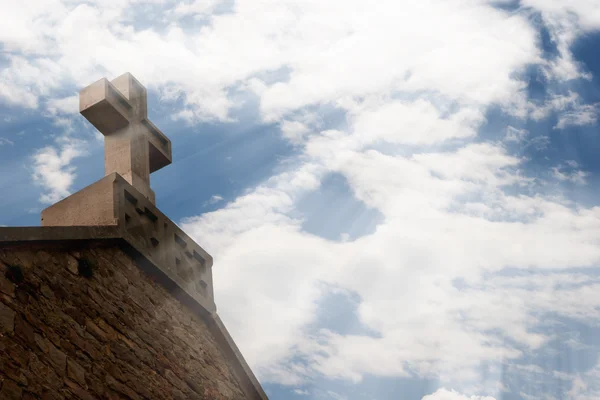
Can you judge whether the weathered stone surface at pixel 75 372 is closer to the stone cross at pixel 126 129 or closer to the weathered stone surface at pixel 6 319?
the weathered stone surface at pixel 6 319

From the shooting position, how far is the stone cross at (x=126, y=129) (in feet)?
25.5

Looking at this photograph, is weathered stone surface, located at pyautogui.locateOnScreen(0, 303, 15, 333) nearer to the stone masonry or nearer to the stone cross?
the stone masonry

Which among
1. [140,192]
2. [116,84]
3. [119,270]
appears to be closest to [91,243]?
[119,270]

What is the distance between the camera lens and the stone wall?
5.03 meters

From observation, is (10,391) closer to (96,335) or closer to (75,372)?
(75,372)

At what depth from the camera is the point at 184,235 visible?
7746 mm

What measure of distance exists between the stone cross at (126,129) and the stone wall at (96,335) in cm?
145

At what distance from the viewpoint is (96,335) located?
5.72 meters

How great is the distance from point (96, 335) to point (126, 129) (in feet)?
9.75

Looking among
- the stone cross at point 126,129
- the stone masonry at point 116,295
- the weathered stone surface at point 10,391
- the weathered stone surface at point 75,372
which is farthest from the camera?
the stone cross at point 126,129

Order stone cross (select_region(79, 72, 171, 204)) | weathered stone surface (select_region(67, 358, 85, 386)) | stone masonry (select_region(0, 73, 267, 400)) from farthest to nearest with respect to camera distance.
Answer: stone cross (select_region(79, 72, 171, 204))
weathered stone surface (select_region(67, 358, 85, 386))
stone masonry (select_region(0, 73, 267, 400))

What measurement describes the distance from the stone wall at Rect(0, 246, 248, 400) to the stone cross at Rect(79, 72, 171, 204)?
1453 millimetres

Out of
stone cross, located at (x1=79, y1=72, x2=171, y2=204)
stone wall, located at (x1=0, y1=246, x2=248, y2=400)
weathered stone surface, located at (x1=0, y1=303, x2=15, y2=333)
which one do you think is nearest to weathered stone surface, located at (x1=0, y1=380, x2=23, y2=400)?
stone wall, located at (x1=0, y1=246, x2=248, y2=400)

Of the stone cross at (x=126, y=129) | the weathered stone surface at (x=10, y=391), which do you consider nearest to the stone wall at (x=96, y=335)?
the weathered stone surface at (x=10, y=391)
